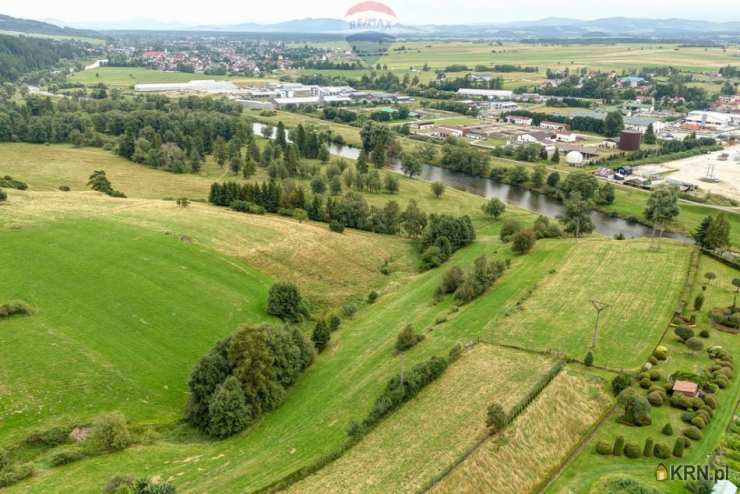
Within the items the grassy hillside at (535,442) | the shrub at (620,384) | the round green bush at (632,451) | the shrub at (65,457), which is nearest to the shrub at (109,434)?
the shrub at (65,457)

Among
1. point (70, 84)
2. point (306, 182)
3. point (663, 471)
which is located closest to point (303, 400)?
point (663, 471)

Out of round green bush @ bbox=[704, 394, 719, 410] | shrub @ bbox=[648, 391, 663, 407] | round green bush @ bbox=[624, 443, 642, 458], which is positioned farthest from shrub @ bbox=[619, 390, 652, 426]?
round green bush @ bbox=[704, 394, 719, 410]

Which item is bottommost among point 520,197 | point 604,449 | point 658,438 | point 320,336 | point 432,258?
point 520,197

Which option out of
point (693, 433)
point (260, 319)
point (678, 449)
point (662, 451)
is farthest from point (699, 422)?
point (260, 319)

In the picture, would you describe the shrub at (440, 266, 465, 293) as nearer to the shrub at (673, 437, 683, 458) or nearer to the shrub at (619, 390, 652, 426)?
the shrub at (619, 390, 652, 426)

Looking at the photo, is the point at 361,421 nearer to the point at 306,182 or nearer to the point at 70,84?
the point at 306,182

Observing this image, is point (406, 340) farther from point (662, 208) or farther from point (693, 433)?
point (662, 208)
